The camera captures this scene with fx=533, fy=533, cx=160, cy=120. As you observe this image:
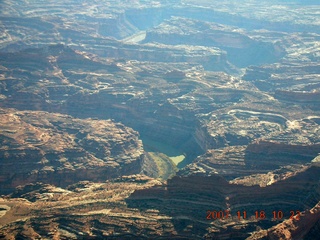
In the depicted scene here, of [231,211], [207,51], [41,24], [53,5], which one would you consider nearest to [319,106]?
[231,211]

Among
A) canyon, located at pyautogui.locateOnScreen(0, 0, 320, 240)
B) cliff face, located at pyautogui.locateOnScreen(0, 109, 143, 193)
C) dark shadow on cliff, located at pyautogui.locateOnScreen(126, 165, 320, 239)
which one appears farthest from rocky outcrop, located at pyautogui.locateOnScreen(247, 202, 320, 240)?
cliff face, located at pyautogui.locateOnScreen(0, 109, 143, 193)

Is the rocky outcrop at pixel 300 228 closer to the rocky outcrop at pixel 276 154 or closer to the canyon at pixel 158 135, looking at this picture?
the canyon at pixel 158 135

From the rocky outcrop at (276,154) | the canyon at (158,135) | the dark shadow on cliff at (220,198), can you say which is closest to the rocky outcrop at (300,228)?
the canyon at (158,135)

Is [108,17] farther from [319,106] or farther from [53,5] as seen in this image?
[319,106]
